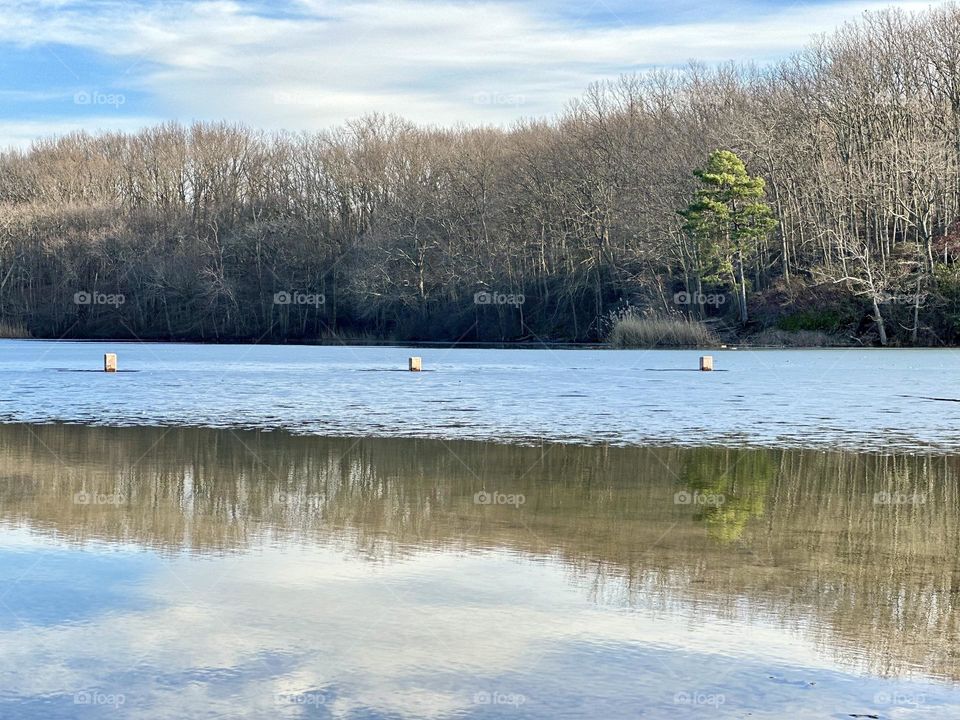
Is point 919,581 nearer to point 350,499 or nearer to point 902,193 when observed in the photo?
point 350,499

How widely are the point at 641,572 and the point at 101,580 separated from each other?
11.6 feet

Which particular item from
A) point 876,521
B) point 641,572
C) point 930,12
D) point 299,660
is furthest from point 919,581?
point 930,12
